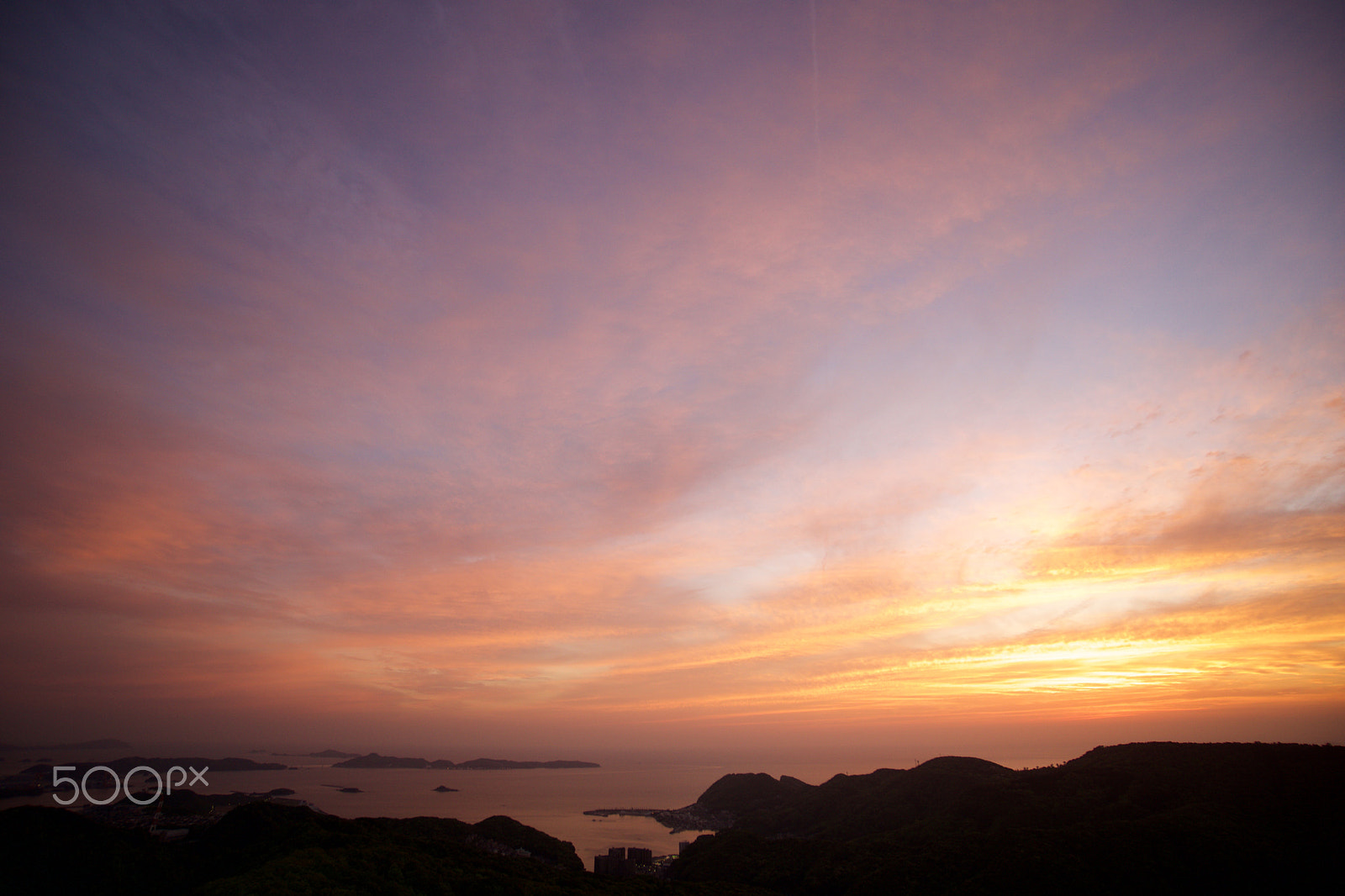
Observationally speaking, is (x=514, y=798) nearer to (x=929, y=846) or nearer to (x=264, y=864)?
(x=929, y=846)

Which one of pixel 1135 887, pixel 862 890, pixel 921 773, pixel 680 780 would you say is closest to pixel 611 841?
pixel 921 773

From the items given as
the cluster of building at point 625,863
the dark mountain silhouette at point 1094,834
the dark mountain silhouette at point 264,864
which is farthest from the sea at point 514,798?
the dark mountain silhouette at point 264,864

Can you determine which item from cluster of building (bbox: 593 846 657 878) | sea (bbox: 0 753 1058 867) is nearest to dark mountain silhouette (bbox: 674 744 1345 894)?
cluster of building (bbox: 593 846 657 878)

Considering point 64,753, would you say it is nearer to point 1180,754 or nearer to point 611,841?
point 611,841

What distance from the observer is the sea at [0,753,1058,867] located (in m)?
81.8

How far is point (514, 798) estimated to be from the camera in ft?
443

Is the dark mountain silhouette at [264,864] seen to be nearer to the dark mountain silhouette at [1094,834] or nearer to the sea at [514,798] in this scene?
the dark mountain silhouette at [1094,834]

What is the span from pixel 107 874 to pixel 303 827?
999 cm

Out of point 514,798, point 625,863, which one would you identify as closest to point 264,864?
point 625,863

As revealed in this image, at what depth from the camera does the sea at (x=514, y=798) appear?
268 ft

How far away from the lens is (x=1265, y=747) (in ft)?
144

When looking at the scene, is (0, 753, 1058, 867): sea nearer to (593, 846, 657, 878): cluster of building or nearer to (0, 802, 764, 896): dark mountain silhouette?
(593, 846, 657, 878): cluster of building

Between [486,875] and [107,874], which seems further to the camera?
[486,875]

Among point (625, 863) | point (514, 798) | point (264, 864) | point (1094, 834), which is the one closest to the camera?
point (264, 864)
